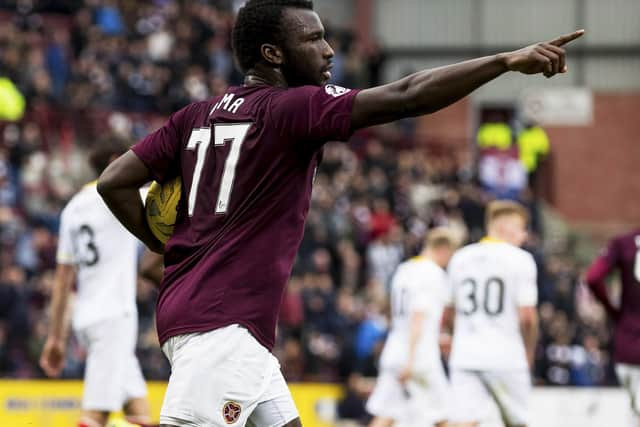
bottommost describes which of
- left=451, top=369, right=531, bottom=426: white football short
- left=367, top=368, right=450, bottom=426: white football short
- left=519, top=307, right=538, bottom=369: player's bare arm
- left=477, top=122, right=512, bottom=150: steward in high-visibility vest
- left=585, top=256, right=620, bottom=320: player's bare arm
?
left=367, top=368, right=450, bottom=426: white football short

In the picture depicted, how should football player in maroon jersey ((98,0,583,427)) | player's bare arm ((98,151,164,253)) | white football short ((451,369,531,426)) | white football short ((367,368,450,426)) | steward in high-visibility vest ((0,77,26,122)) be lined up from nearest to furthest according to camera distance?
football player in maroon jersey ((98,0,583,427)), player's bare arm ((98,151,164,253)), white football short ((451,369,531,426)), white football short ((367,368,450,426)), steward in high-visibility vest ((0,77,26,122))

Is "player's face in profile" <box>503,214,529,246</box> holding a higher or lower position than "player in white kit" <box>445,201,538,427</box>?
higher

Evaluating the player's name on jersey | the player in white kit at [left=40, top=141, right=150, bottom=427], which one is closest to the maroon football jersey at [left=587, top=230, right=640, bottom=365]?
the player in white kit at [left=40, top=141, right=150, bottom=427]

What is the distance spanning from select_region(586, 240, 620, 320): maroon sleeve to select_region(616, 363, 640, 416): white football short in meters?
0.39

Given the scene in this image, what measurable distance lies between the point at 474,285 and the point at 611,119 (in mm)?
24543

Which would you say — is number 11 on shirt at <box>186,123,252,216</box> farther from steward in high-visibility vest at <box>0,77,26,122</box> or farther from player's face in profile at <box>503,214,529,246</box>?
steward in high-visibility vest at <box>0,77,26,122</box>

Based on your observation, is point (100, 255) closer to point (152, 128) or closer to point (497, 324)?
point (497, 324)

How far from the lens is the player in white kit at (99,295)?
8.27 metres

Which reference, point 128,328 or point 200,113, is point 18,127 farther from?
point 200,113

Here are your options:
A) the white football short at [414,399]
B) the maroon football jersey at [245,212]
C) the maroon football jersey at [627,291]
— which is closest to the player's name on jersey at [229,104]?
the maroon football jersey at [245,212]

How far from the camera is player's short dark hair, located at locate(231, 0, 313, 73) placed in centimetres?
457

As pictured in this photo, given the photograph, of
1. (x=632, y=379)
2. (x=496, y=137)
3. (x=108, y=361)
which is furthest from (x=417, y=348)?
(x=496, y=137)

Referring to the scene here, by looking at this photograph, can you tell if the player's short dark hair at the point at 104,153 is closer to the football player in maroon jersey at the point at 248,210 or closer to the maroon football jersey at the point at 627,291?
the football player in maroon jersey at the point at 248,210

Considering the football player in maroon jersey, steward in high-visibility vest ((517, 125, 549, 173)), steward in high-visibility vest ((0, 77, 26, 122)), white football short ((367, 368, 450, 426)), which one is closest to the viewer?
the football player in maroon jersey
